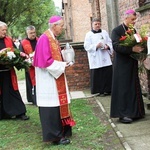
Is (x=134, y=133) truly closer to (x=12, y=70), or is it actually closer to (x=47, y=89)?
(x=47, y=89)

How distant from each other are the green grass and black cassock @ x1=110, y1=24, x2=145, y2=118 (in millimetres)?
538

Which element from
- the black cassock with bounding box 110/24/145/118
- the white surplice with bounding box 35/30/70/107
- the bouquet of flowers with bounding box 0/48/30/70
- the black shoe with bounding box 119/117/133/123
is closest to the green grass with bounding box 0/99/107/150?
the black shoe with bounding box 119/117/133/123

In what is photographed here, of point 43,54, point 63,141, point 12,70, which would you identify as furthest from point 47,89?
point 12,70

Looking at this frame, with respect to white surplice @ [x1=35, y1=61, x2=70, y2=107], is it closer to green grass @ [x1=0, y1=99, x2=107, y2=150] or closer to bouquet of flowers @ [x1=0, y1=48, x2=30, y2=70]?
green grass @ [x1=0, y1=99, x2=107, y2=150]

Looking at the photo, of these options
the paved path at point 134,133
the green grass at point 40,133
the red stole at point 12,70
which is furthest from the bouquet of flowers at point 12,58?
the paved path at point 134,133

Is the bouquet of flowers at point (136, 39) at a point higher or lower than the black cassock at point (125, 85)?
higher

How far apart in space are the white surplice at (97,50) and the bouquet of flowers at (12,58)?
2.32 meters

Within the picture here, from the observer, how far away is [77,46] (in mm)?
10547

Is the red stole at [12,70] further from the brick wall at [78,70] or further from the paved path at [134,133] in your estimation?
the brick wall at [78,70]

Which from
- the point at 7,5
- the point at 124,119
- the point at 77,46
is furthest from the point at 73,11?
the point at 124,119

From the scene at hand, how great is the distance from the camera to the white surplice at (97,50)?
912cm

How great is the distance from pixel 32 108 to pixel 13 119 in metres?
1.06

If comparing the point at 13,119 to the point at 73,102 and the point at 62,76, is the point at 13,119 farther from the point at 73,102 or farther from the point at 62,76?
the point at 62,76

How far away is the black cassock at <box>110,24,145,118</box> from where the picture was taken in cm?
627
